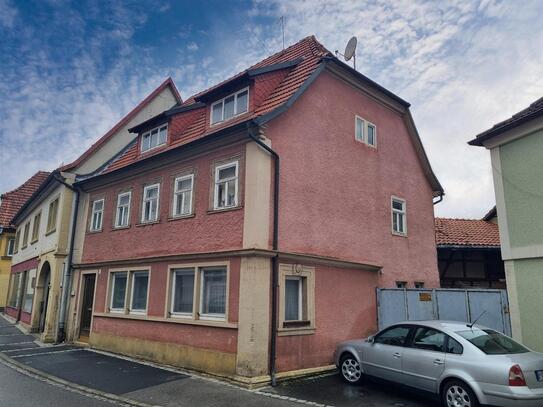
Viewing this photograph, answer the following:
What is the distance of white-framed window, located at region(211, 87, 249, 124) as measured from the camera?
13.0 metres

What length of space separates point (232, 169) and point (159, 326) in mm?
5168

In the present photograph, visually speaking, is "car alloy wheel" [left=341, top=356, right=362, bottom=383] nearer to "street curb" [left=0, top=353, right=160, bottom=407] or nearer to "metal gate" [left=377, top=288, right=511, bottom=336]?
"metal gate" [left=377, top=288, right=511, bottom=336]

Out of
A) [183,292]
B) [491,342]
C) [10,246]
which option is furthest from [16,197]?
[491,342]

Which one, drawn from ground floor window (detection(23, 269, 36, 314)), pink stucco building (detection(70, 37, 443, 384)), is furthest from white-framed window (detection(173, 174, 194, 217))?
ground floor window (detection(23, 269, 36, 314))

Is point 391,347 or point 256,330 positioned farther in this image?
point 256,330

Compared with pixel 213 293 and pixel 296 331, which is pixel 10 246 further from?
pixel 296 331

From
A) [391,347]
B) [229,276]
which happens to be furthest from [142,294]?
[391,347]

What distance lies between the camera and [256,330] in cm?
1005

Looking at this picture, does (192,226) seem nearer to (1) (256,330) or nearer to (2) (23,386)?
(1) (256,330)

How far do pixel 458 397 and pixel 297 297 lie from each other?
16.1ft

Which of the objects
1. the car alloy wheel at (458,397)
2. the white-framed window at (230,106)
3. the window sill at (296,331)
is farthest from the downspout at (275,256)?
the car alloy wheel at (458,397)

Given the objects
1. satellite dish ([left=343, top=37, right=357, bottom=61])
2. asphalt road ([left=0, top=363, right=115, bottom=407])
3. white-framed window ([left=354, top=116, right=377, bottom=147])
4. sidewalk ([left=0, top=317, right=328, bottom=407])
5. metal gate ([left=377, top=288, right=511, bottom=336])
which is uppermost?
satellite dish ([left=343, top=37, right=357, bottom=61])

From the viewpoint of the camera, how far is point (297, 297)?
11438 millimetres

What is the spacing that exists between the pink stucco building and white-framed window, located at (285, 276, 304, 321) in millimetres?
38
